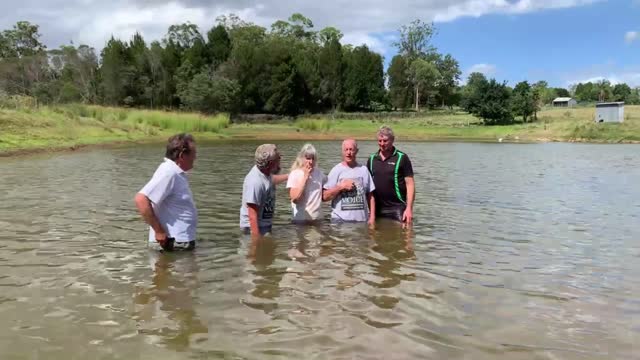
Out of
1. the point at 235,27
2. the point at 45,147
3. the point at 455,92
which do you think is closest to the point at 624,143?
the point at 45,147

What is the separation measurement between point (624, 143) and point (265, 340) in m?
53.4

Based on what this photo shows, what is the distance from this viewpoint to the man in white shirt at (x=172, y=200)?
6.96 meters

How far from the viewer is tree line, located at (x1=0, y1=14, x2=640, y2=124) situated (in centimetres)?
7225

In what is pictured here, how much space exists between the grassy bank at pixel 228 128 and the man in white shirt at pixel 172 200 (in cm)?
2315

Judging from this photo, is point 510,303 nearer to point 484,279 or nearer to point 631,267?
point 484,279

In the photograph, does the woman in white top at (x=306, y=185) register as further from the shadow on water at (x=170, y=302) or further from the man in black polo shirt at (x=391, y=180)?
the shadow on water at (x=170, y=302)

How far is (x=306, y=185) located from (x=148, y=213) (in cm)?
303

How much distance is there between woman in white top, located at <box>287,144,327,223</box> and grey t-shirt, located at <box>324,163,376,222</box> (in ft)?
0.76

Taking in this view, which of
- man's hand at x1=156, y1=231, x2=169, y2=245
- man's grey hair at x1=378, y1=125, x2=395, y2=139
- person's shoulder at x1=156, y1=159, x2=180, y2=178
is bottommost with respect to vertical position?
man's hand at x1=156, y1=231, x2=169, y2=245

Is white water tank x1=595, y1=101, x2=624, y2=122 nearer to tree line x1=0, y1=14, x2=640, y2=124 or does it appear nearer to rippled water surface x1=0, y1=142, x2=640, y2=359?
tree line x1=0, y1=14, x2=640, y2=124

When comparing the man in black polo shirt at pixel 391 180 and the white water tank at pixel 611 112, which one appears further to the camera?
the white water tank at pixel 611 112

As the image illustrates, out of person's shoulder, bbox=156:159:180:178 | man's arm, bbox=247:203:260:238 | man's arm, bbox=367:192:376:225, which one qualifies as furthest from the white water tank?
person's shoulder, bbox=156:159:180:178

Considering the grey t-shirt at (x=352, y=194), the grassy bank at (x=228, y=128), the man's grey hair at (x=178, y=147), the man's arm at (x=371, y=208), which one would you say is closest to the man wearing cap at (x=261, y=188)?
the grey t-shirt at (x=352, y=194)

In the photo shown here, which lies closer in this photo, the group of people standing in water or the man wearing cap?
the group of people standing in water
